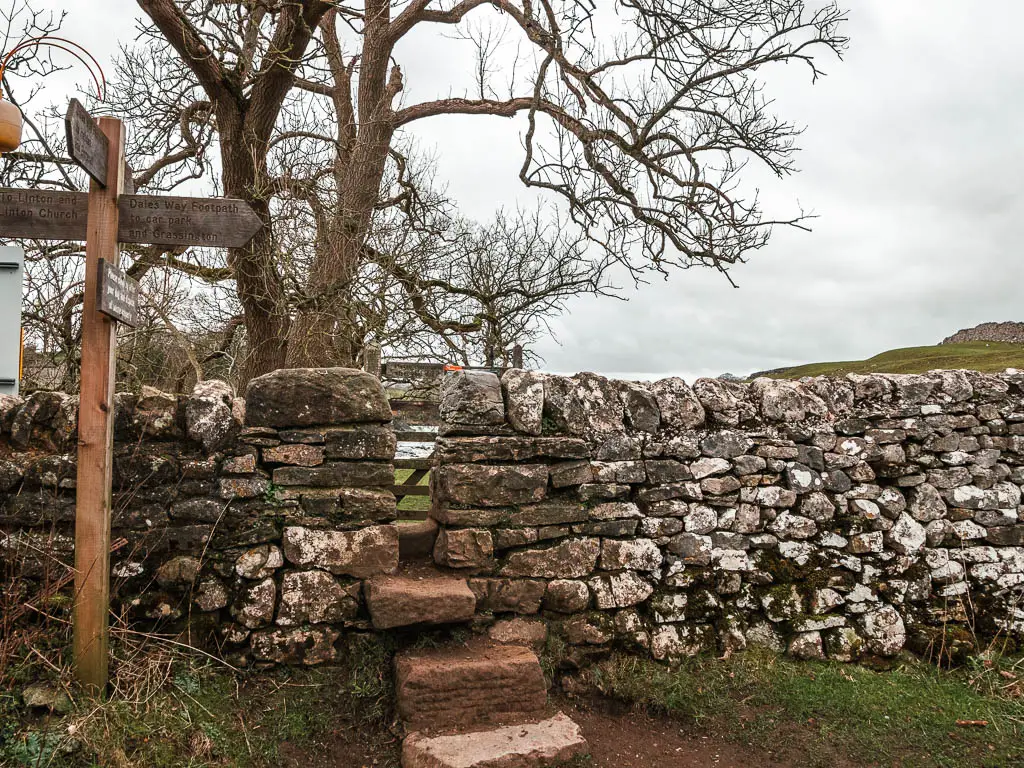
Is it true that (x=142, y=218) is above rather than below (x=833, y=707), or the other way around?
above

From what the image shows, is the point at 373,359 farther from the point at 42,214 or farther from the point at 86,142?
the point at 86,142

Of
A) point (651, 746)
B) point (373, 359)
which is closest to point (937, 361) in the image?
point (373, 359)

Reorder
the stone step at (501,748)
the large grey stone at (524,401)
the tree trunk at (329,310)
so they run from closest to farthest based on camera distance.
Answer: the stone step at (501,748), the large grey stone at (524,401), the tree trunk at (329,310)

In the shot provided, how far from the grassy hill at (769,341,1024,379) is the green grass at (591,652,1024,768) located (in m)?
5.99

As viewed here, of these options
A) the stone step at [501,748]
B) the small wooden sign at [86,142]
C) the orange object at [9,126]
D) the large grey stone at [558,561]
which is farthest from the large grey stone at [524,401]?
the orange object at [9,126]

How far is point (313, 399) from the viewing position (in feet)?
12.4

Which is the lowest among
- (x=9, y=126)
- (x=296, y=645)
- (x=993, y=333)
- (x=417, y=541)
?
(x=296, y=645)

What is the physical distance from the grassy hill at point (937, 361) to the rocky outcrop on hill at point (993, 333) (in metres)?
0.83

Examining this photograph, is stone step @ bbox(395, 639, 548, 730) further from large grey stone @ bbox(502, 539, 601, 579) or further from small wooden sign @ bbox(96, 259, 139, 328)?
small wooden sign @ bbox(96, 259, 139, 328)

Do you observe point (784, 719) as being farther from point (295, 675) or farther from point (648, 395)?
point (295, 675)

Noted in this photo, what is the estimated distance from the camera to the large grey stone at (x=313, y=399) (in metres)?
3.74

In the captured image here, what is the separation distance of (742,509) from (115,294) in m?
3.72

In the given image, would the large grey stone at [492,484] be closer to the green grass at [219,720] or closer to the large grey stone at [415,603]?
the large grey stone at [415,603]

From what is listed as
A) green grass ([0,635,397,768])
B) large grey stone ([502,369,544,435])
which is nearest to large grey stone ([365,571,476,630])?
green grass ([0,635,397,768])
